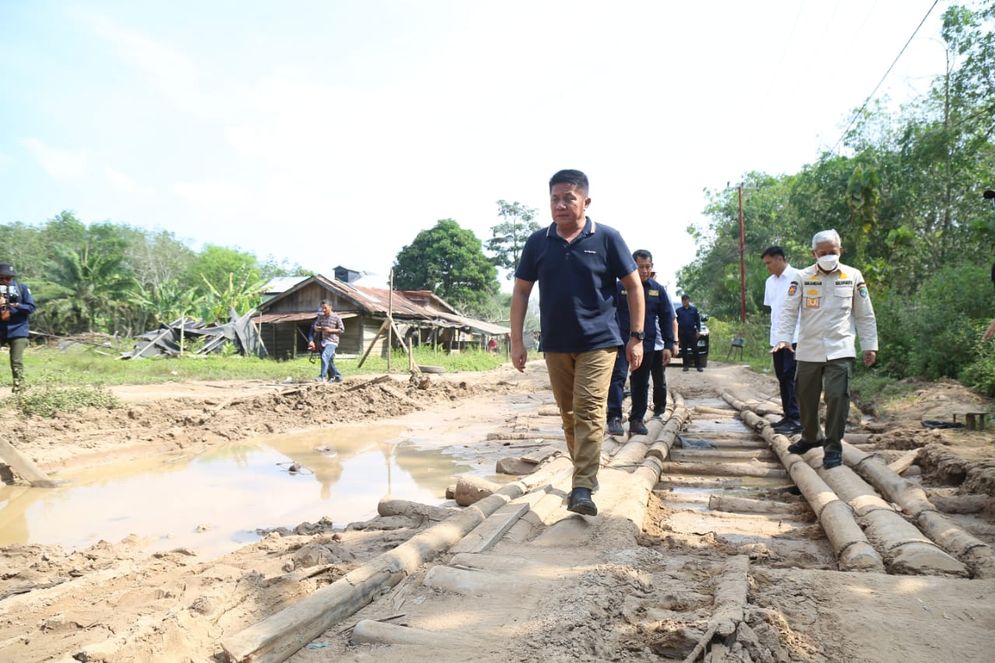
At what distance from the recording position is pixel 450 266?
47625 millimetres

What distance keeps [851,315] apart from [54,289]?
134ft

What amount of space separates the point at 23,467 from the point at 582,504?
15.2ft

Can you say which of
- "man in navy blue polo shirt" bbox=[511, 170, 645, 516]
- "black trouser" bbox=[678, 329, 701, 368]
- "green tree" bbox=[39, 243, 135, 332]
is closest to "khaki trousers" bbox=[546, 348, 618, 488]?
"man in navy blue polo shirt" bbox=[511, 170, 645, 516]

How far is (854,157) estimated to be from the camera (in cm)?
2278

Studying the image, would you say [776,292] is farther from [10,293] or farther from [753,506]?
[10,293]

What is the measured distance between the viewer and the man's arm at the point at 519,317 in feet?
12.5

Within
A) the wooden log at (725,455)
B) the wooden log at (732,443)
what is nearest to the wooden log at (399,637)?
the wooden log at (725,455)

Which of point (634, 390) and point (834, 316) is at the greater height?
point (834, 316)

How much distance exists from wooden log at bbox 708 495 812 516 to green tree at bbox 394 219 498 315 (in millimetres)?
43197

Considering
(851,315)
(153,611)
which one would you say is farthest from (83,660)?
(851,315)

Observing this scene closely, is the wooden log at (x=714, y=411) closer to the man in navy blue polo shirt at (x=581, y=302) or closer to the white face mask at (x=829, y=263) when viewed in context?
the white face mask at (x=829, y=263)

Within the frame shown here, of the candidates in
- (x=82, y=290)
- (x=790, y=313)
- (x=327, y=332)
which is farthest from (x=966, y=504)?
(x=82, y=290)

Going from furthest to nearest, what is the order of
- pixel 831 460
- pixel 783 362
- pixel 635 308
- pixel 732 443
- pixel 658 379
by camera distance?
pixel 658 379, pixel 732 443, pixel 783 362, pixel 831 460, pixel 635 308

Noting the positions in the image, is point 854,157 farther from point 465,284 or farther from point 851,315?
point 465,284
